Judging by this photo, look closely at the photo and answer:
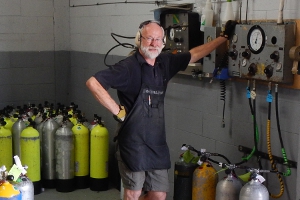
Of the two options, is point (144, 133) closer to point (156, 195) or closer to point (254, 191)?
point (156, 195)

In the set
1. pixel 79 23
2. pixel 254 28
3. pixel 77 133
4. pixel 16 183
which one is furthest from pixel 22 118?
pixel 254 28

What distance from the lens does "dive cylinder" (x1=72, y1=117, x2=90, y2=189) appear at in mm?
5090

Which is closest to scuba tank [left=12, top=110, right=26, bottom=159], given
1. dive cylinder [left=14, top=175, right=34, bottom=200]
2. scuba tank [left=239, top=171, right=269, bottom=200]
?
dive cylinder [left=14, top=175, right=34, bottom=200]

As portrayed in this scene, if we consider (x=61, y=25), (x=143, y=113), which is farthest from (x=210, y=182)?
(x=61, y=25)

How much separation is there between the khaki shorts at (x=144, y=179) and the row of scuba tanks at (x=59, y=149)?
1561mm

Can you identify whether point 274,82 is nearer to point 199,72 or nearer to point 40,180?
point 199,72

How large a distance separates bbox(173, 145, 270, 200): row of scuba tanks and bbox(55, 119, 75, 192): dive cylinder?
1.61m

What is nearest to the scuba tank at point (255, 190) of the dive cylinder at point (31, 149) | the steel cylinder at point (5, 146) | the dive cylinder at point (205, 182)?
the dive cylinder at point (205, 182)

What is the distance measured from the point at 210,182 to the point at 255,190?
0.49m

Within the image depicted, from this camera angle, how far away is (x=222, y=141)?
3.79 metres

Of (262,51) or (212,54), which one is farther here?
(212,54)

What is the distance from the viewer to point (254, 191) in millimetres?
3104

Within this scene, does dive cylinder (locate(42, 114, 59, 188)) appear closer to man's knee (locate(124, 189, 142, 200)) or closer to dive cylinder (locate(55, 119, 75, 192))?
dive cylinder (locate(55, 119, 75, 192))

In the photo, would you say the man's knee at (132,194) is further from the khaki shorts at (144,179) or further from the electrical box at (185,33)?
the electrical box at (185,33)
